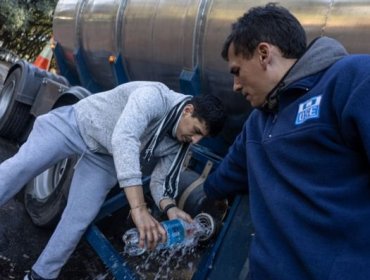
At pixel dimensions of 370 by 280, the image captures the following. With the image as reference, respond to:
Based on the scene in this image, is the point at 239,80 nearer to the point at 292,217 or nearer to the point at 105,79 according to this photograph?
the point at 292,217

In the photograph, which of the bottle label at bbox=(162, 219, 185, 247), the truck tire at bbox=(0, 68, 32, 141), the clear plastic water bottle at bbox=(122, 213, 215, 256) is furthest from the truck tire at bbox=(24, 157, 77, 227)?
the truck tire at bbox=(0, 68, 32, 141)

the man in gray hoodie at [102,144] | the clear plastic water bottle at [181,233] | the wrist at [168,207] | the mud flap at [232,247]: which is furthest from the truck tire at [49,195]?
the mud flap at [232,247]

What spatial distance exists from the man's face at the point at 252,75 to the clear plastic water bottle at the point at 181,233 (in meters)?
0.90

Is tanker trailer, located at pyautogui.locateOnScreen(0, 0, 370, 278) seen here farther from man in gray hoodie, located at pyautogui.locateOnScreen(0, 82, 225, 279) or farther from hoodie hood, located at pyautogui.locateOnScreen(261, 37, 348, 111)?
hoodie hood, located at pyautogui.locateOnScreen(261, 37, 348, 111)

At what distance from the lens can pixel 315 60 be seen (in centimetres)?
144

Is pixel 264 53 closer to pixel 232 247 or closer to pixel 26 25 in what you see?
pixel 232 247

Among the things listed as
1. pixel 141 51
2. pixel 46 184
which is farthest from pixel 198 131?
pixel 46 184

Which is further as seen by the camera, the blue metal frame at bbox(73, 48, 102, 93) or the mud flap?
the blue metal frame at bbox(73, 48, 102, 93)

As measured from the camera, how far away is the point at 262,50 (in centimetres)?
153

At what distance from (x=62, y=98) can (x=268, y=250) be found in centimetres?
340

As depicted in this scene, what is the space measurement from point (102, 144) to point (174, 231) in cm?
75

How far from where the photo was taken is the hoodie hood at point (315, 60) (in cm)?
142

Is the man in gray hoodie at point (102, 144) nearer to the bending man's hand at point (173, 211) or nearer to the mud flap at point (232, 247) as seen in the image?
the bending man's hand at point (173, 211)

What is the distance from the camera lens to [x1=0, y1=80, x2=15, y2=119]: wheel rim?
5.55 meters
